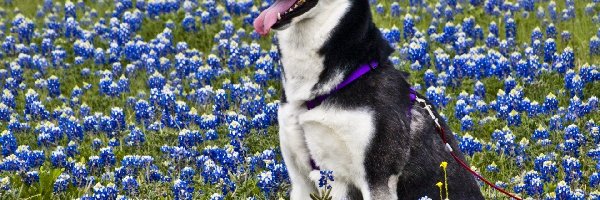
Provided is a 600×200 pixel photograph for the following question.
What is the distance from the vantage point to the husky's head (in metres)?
5.34

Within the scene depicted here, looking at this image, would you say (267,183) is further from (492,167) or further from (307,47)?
(492,167)

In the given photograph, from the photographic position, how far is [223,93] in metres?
8.28

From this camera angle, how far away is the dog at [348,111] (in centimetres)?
541

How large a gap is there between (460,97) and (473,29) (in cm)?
169

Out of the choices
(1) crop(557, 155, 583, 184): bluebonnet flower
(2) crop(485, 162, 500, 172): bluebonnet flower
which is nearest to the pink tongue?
(2) crop(485, 162, 500, 172): bluebonnet flower

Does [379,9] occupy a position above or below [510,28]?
above

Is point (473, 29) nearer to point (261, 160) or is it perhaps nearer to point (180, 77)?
point (180, 77)

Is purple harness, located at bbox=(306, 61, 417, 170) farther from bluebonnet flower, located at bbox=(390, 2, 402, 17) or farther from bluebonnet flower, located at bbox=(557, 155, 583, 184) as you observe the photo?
bluebonnet flower, located at bbox=(390, 2, 402, 17)

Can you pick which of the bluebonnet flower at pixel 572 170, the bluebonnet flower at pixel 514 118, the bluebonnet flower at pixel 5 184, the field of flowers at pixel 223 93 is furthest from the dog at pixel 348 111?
the bluebonnet flower at pixel 514 118

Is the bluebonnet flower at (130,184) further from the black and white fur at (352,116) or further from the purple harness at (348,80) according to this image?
the purple harness at (348,80)

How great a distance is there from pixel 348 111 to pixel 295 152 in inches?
15.9

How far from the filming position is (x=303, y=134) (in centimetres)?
557

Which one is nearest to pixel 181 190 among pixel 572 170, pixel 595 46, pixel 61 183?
pixel 61 183

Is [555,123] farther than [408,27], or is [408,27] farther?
[408,27]
